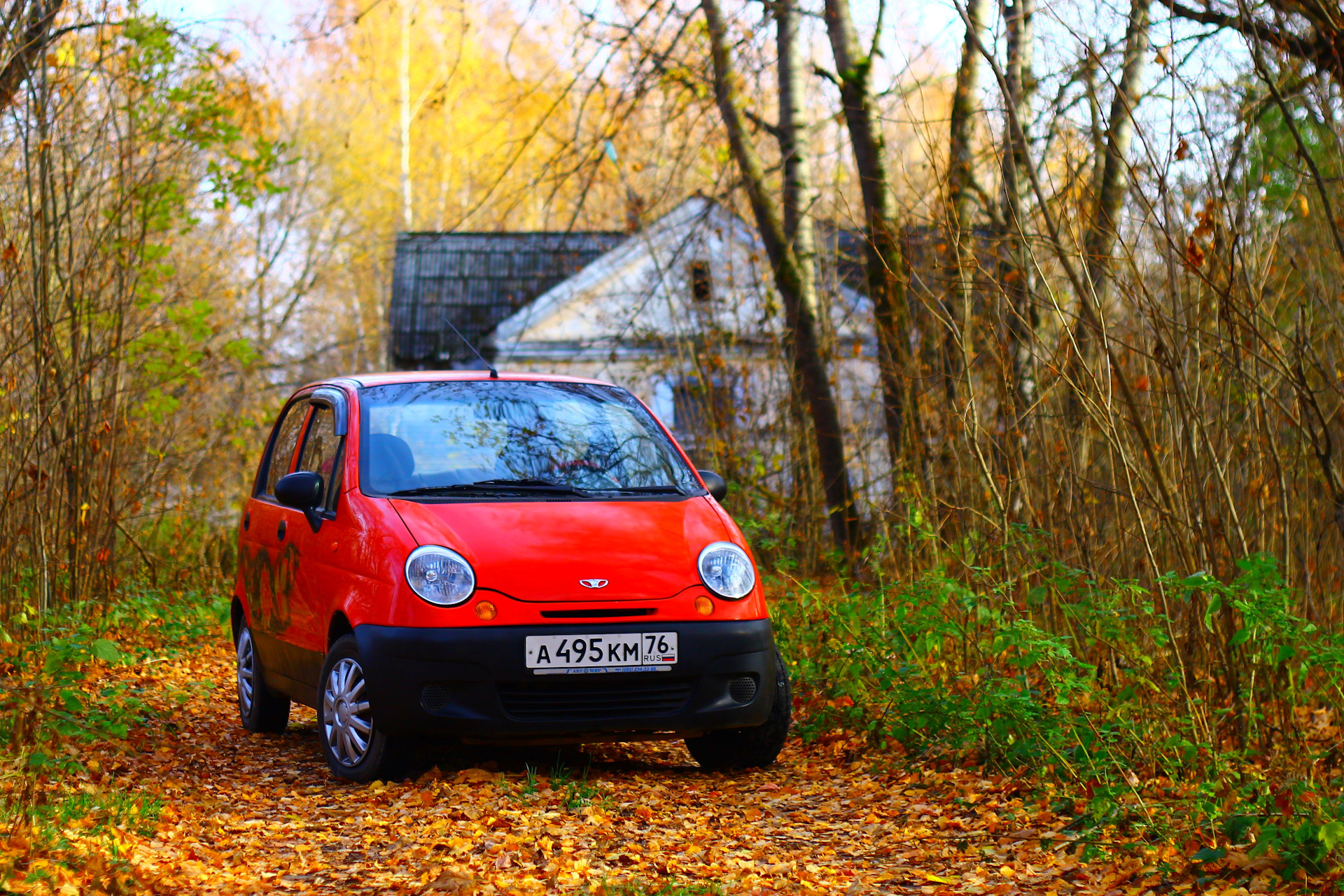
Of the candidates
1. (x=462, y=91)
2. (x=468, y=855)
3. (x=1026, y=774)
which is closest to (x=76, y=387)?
(x=468, y=855)

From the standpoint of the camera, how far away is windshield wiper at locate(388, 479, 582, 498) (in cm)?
607

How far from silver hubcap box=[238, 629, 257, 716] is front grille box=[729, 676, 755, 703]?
2882 millimetres

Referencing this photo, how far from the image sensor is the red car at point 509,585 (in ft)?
18.0

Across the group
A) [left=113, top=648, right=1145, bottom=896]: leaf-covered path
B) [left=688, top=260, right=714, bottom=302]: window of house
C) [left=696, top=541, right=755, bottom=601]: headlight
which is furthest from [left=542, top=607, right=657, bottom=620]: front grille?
[left=688, top=260, right=714, bottom=302]: window of house

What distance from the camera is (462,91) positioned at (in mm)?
43844

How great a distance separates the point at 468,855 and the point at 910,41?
→ 634 centimetres

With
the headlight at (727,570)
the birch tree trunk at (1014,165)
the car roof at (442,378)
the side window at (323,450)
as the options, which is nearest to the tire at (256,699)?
the side window at (323,450)

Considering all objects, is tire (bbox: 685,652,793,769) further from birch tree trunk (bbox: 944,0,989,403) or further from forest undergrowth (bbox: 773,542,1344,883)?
birch tree trunk (bbox: 944,0,989,403)

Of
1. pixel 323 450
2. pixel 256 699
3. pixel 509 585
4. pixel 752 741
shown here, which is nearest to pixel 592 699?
pixel 509 585

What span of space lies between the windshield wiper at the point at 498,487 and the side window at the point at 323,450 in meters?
0.48

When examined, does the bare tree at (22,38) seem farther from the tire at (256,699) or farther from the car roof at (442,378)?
the tire at (256,699)

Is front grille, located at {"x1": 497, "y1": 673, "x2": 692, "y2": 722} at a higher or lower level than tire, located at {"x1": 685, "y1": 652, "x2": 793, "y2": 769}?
higher

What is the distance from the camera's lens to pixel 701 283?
50.7ft

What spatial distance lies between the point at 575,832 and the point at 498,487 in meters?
1.66
